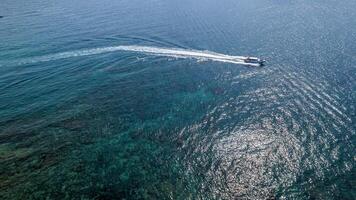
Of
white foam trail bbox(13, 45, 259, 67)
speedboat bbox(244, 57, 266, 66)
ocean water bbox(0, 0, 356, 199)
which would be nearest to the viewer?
ocean water bbox(0, 0, 356, 199)

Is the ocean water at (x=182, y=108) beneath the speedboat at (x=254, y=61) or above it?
beneath

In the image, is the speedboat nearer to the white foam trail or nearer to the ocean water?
the white foam trail

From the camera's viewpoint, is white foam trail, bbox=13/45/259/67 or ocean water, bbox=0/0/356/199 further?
white foam trail, bbox=13/45/259/67

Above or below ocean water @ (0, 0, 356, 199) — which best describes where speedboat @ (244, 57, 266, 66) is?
above

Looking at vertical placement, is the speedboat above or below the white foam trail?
above

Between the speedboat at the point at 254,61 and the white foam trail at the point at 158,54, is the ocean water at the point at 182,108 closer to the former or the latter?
the white foam trail at the point at 158,54

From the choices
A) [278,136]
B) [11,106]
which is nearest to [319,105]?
[278,136]

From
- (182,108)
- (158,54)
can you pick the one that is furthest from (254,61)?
(158,54)

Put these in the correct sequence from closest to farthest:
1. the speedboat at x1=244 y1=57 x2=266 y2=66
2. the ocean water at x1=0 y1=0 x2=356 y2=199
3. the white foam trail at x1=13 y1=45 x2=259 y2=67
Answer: the ocean water at x1=0 y1=0 x2=356 y2=199 < the speedboat at x1=244 y1=57 x2=266 y2=66 < the white foam trail at x1=13 y1=45 x2=259 y2=67

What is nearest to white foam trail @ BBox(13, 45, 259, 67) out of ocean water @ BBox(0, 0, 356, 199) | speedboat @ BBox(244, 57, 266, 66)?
ocean water @ BBox(0, 0, 356, 199)

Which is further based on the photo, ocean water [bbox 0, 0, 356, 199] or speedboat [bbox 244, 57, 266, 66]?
speedboat [bbox 244, 57, 266, 66]

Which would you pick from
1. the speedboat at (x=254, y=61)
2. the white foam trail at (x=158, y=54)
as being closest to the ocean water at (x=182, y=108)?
the white foam trail at (x=158, y=54)
